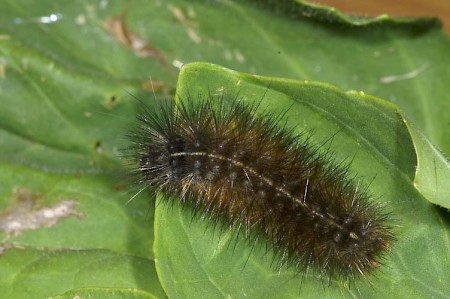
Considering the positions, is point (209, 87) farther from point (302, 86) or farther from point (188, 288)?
point (188, 288)

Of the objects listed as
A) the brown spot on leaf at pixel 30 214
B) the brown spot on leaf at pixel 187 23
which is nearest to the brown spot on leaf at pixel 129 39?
the brown spot on leaf at pixel 187 23

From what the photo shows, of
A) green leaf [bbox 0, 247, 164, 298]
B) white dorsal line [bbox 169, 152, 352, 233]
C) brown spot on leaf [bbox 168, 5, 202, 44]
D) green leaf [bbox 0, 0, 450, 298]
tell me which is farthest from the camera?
brown spot on leaf [bbox 168, 5, 202, 44]

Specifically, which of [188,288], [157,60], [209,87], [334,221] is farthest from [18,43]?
[334,221]

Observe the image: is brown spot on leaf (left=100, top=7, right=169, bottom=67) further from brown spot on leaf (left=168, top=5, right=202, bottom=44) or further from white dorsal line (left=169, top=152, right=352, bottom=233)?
white dorsal line (left=169, top=152, right=352, bottom=233)

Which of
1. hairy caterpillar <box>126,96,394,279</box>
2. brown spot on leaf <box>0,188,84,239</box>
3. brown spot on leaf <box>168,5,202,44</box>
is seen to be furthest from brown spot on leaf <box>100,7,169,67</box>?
hairy caterpillar <box>126,96,394,279</box>

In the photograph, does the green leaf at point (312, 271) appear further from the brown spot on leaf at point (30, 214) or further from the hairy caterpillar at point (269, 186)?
the brown spot on leaf at point (30, 214)
